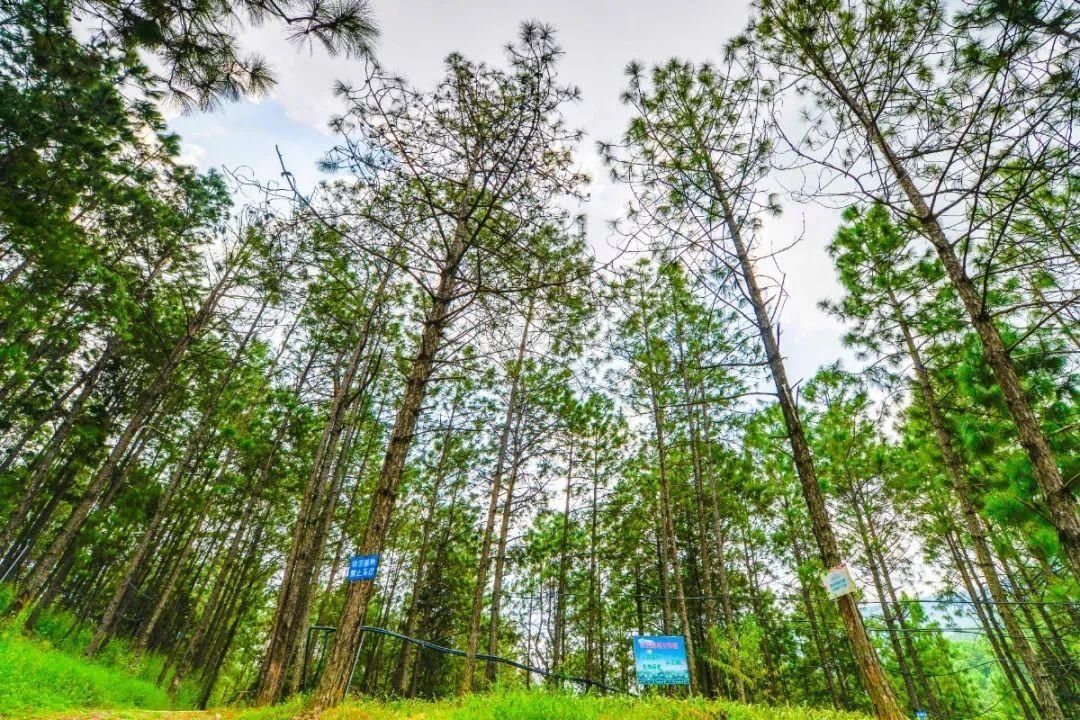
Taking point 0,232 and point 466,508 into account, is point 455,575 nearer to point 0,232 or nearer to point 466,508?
point 466,508

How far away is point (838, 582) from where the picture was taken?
3625 mm

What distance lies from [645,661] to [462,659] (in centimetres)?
1705

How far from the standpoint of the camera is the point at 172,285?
10562mm

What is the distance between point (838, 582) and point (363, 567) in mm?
4549

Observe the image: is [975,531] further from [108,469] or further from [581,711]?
[108,469]

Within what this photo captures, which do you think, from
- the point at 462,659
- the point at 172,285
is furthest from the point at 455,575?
the point at 172,285

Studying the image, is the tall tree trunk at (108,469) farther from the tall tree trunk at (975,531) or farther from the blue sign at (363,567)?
the tall tree trunk at (975,531)

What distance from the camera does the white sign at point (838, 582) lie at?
3.55 m

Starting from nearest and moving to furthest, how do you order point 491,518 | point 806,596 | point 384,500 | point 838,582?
point 838,582
point 384,500
point 491,518
point 806,596

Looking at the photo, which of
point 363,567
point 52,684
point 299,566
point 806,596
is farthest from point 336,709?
point 806,596

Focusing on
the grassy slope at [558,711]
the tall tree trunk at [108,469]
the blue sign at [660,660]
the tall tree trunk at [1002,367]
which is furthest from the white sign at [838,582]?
the tall tree trunk at [108,469]

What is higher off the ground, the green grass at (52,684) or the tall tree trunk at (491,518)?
the tall tree trunk at (491,518)

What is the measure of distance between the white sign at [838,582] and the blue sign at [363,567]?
4.29 metres

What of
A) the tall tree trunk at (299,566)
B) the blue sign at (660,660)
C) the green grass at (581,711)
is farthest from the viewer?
the blue sign at (660,660)
